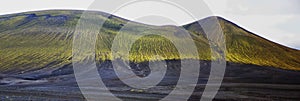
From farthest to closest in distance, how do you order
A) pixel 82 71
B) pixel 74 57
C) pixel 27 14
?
pixel 27 14
pixel 74 57
pixel 82 71

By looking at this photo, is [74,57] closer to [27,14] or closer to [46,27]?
[46,27]

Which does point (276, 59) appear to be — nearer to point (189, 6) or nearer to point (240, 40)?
point (240, 40)

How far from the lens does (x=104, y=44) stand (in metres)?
86.9

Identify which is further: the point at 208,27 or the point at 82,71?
the point at 208,27

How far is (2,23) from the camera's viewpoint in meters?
106

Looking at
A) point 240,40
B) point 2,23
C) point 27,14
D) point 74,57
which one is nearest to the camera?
point 74,57

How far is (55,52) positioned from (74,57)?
4812mm

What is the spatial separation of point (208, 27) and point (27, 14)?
50453 millimetres

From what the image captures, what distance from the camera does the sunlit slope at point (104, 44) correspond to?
253ft

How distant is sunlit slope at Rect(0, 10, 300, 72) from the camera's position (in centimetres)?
7712

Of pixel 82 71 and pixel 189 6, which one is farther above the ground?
pixel 189 6

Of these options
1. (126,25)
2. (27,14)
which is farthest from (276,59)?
(27,14)

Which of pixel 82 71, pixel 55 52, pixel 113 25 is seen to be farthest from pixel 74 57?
pixel 113 25

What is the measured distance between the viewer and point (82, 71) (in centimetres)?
6650
